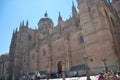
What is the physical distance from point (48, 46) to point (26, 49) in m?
11.9

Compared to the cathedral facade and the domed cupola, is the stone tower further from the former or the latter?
the domed cupola

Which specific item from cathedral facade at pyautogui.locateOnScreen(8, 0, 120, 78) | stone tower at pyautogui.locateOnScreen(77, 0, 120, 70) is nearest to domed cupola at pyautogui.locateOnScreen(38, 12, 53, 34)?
cathedral facade at pyautogui.locateOnScreen(8, 0, 120, 78)

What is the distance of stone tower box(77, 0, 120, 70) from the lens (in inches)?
688

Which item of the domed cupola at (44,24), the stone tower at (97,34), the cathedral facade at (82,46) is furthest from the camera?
the domed cupola at (44,24)

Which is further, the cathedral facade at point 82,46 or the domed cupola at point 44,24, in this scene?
the domed cupola at point 44,24

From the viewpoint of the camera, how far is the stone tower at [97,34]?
17484 millimetres

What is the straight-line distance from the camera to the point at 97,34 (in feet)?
62.2

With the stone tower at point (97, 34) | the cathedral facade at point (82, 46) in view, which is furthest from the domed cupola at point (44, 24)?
the stone tower at point (97, 34)

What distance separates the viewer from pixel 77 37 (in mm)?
24219

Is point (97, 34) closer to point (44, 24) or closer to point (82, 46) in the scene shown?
point (82, 46)

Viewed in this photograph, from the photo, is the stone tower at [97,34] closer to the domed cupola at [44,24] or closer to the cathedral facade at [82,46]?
the cathedral facade at [82,46]

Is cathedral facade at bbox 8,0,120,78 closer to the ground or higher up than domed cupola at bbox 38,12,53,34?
closer to the ground

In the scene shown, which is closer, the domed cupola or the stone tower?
the stone tower

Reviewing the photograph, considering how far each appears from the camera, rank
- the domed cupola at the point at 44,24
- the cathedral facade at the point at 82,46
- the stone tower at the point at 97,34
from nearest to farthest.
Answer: the stone tower at the point at 97,34 → the cathedral facade at the point at 82,46 → the domed cupola at the point at 44,24
